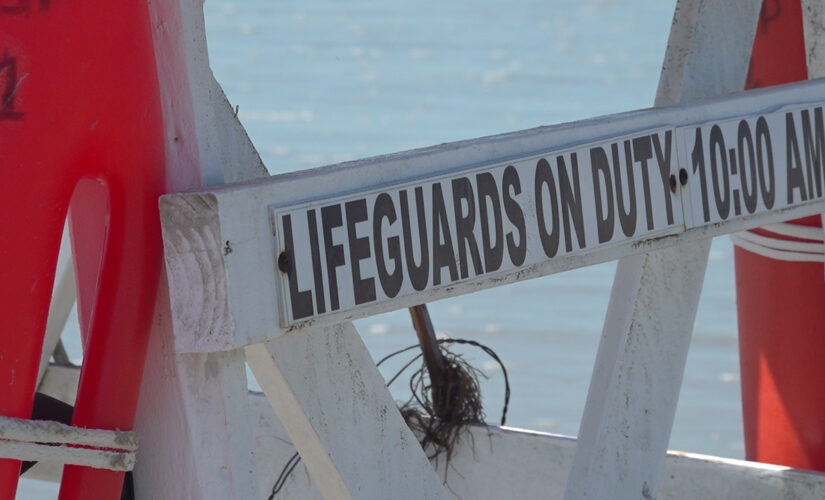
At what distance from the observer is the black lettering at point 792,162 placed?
2.09 metres

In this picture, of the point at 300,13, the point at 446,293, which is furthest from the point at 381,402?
the point at 300,13

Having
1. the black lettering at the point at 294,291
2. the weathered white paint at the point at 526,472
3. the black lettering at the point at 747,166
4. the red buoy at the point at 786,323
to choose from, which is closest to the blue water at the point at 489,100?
the red buoy at the point at 786,323

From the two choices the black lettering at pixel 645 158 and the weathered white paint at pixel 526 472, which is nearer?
the black lettering at pixel 645 158

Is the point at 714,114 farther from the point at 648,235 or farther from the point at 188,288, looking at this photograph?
the point at 188,288

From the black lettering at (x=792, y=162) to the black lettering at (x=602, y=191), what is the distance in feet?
1.22

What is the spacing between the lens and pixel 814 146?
2.13 m

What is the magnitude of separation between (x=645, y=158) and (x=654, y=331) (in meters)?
0.34

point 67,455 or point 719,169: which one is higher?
point 719,169

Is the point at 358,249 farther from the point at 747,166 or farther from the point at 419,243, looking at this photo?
the point at 747,166

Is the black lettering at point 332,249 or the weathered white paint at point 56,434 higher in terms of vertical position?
the black lettering at point 332,249

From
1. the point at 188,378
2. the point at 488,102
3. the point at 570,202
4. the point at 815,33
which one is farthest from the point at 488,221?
Answer: the point at 488,102

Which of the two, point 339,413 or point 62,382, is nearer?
point 339,413

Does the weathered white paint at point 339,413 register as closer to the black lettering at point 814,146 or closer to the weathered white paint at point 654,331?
the weathered white paint at point 654,331

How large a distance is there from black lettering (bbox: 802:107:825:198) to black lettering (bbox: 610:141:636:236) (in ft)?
1.22
